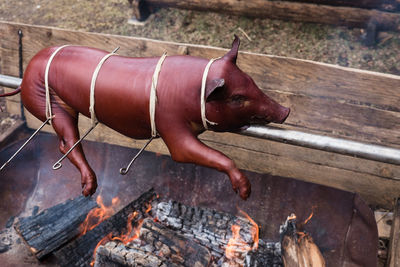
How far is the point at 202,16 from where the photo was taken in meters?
5.15

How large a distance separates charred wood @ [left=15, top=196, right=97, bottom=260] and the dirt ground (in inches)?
84.0

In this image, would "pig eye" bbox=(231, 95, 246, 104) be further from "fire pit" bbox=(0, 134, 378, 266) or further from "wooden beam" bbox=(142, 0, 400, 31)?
"wooden beam" bbox=(142, 0, 400, 31)

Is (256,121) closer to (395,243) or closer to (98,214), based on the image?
(395,243)

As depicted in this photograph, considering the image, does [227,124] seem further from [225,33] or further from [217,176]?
[225,33]

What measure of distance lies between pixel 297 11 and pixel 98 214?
3.60 meters

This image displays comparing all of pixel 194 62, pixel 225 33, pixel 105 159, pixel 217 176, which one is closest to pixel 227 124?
pixel 194 62

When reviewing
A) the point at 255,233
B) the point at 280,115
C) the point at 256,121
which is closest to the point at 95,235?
the point at 255,233

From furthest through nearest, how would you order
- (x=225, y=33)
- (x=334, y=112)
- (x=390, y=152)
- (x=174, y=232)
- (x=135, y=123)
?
(x=225, y=33) < (x=334, y=112) < (x=174, y=232) < (x=135, y=123) < (x=390, y=152)

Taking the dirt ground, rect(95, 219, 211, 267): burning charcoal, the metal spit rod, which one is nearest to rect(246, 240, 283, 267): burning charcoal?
rect(95, 219, 211, 267): burning charcoal

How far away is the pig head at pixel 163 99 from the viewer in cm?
152

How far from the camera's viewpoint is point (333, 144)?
163 centimetres

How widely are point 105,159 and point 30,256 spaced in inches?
36.2

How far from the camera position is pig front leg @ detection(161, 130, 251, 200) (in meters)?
1.51

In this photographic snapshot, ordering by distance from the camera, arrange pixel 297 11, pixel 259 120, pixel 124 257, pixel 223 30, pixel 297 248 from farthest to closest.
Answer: pixel 223 30 < pixel 297 11 < pixel 297 248 < pixel 124 257 < pixel 259 120
